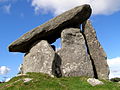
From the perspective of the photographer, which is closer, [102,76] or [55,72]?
[55,72]

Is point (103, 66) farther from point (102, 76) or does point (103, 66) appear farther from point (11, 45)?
point (11, 45)

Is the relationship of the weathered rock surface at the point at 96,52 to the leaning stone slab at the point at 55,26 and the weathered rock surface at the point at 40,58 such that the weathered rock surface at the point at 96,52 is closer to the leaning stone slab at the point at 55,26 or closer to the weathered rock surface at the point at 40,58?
the leaning stone slab at the point at 55,26

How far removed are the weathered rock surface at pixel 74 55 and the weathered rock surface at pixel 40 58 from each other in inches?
61.8

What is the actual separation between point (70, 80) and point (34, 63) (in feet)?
22.6

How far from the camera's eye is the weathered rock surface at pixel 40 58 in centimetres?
2788

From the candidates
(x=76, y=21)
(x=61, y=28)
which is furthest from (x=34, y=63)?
(x=76, y=21)

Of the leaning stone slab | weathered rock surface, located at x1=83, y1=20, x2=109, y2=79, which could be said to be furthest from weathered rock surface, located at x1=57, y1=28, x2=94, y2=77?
weathered rock surface, located at x1=83, y1=20, x2=109, y2=79

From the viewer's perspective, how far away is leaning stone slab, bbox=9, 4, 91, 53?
2988cm

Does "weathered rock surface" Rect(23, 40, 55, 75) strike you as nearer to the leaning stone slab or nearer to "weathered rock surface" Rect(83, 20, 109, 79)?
the leaning stone slab

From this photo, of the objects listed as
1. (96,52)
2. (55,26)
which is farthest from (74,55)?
(55,26)

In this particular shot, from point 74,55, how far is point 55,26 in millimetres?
4254

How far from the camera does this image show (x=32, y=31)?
101 feet

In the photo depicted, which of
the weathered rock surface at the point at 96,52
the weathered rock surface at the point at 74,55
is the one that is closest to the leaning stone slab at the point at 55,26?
the weathered rock surface at the point at 74,55

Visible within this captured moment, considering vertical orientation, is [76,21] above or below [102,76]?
above
